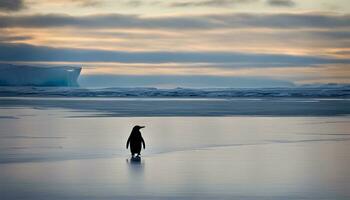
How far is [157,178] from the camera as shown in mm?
7352

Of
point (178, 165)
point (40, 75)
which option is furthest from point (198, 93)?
point (178, 165)

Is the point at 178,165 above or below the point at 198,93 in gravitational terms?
below

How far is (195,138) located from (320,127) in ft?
15.1

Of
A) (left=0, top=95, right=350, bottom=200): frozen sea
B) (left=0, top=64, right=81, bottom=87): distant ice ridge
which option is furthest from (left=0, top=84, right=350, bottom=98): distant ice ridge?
(left=0, top=95, right=350, bottom=200): frozen sea

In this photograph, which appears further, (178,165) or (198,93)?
(198,93)

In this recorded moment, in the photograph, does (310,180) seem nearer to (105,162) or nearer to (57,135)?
(105,162)

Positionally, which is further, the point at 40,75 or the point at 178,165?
the point at 40,75

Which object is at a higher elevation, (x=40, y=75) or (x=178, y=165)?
(x=40, y=75)

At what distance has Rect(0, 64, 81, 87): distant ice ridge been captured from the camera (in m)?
59.3

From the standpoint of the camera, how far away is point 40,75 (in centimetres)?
6069

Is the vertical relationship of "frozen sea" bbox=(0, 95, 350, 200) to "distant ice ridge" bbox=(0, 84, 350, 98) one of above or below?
below

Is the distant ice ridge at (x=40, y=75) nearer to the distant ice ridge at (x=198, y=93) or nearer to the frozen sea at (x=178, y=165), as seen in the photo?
the distant ice ridge at (x=198, y=93)

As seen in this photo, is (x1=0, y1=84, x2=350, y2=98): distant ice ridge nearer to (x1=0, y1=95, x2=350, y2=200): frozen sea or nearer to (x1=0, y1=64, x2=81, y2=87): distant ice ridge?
(x1=0, y1=64, x2=81, y2=87): distant ice ridge

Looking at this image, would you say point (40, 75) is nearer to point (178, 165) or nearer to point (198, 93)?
point (198, 93)
